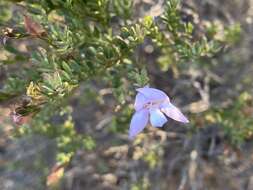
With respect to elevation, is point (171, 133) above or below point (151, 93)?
below

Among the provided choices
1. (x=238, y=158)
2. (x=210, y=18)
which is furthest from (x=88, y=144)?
(x=210, y=18)

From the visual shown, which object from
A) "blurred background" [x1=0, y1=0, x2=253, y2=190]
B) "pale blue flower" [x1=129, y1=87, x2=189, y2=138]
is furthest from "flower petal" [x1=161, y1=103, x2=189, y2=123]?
"blurred background" [x1=0, y1=0, x2=253, y2=190]

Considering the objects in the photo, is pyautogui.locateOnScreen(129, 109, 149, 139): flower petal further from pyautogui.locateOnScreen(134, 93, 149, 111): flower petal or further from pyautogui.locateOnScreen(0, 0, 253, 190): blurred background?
pyautogui.locateOnScreen(0, 0, 253, 190): blurred background

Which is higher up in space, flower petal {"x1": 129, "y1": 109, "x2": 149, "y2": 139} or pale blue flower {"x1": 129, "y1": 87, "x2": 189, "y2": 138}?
pale blue flower {"x1": 129, "y1": 87, "x2": 189, "y2": 138}

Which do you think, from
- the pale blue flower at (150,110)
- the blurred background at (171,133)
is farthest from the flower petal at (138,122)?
the blurred background at (171,133)

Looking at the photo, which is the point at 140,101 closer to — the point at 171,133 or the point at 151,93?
the point at 151,93

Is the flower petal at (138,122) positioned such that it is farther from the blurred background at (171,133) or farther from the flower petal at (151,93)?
the blurred background at (171,133)

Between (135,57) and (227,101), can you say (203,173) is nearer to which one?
(227,101)

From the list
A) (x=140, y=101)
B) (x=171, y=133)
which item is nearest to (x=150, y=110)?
(x=140, y=101)
